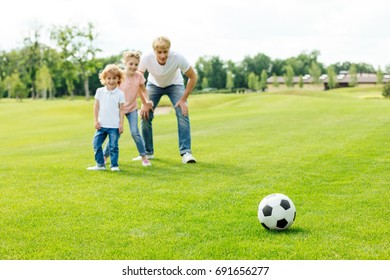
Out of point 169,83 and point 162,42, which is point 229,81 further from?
point 162,42

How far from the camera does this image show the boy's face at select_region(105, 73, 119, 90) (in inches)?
399

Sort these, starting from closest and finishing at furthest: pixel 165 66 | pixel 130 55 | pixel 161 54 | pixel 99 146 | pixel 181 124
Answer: pixel 99 146 < pixel 161 54 < pixel 130 55 < pixel 165 66 < pixel 181 124

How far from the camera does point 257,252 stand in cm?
477

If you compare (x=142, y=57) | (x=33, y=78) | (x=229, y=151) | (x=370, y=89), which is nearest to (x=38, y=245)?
(x=142, y=57)

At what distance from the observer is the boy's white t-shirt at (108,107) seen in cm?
1011

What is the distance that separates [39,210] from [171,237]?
2.13 m

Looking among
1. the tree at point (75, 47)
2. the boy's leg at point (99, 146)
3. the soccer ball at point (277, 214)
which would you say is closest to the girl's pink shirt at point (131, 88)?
the boy's leg at point (99, 146)

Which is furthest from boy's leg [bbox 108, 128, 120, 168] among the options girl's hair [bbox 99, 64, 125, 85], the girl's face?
the girl's face

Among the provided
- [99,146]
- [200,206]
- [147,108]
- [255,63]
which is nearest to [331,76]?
[255,63]

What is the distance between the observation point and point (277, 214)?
17.8 feet

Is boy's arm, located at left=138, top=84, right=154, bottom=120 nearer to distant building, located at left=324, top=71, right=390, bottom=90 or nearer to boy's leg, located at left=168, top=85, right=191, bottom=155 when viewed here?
boy's leg, located at left=168, top=85, right=191, bottom=155

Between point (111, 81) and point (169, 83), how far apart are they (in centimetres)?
148
